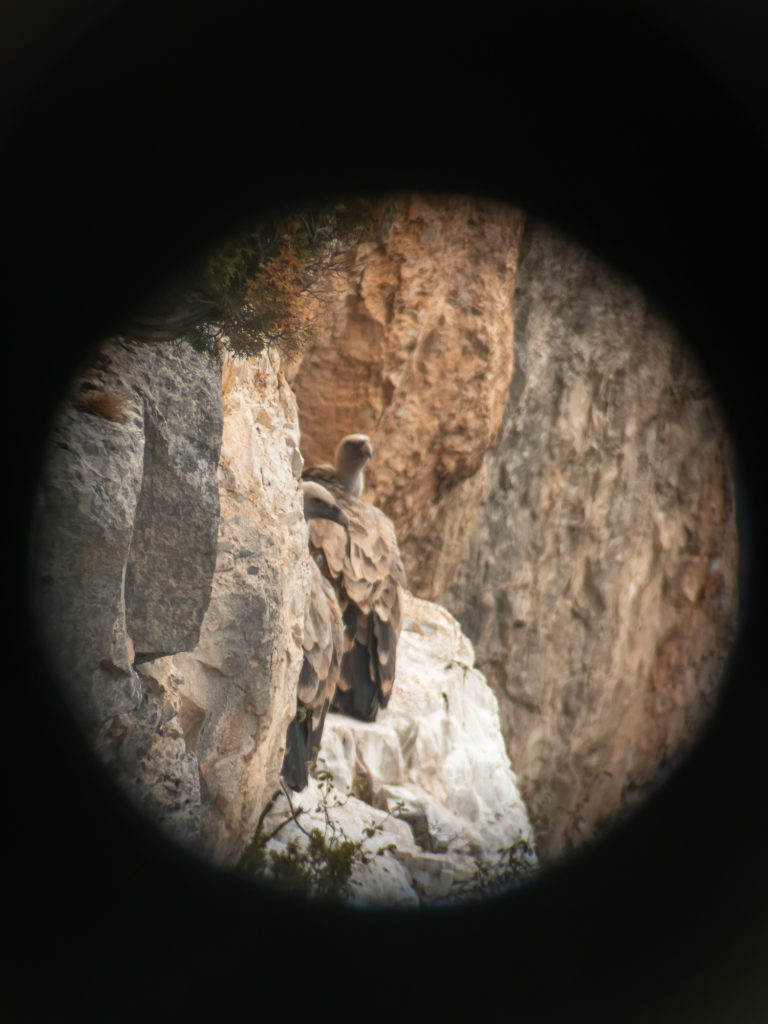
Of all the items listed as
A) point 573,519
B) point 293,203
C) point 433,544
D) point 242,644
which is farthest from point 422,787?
point 573,519

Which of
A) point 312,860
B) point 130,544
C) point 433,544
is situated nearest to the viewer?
point 130,544

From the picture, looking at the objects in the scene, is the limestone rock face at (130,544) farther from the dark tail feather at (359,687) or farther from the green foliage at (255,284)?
the dark tail feather at (359,687)

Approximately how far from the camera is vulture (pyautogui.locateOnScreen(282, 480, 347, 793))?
3174 millimetres

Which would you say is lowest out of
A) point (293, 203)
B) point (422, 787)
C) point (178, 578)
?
point (422, 787)

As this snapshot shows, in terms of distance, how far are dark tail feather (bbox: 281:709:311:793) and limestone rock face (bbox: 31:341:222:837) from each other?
3.46 ft

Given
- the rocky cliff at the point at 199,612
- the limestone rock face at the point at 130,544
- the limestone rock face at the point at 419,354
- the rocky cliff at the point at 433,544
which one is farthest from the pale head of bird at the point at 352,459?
the limestone rock face at the point at 130,544

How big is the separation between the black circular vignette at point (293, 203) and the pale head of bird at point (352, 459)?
2.28 metres

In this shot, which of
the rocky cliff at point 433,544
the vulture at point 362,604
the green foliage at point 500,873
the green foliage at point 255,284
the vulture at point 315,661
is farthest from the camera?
the vulture at point 362,604

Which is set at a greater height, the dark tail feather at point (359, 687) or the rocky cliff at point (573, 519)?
the rocky cliff at point (573, 519)

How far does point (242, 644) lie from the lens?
8.07 feet

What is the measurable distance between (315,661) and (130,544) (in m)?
1.57

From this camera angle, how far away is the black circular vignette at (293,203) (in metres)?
1.59

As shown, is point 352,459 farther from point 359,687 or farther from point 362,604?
point 359,687

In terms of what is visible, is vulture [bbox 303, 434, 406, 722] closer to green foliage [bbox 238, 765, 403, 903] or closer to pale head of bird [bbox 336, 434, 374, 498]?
pale head of bird [bbox 336, 434, 374, 498]
